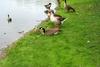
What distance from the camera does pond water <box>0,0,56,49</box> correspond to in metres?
27.0

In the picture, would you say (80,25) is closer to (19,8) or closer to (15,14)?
(15,14)

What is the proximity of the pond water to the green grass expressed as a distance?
2912mm

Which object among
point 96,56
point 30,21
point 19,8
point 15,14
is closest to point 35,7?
point 19,8

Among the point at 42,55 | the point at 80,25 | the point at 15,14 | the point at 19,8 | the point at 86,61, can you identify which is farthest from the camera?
the point at 19,8

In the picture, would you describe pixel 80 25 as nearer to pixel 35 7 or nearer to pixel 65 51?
pixel 65 51

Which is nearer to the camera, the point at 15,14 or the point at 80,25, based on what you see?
the point at 80,25

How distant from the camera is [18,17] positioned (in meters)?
34.3

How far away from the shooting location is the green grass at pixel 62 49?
1789cm

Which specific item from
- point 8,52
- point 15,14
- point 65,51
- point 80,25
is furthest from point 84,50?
point 15,14

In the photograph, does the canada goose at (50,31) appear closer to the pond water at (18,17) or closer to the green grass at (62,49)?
the green grass at (62,49)

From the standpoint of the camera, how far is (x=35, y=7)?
132 ft

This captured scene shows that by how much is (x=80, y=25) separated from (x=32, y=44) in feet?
18.8

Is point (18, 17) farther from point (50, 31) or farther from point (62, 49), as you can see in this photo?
point (62, 49)

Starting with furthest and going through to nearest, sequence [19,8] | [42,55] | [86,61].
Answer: [19,8]
[42,55]
[86,61]
